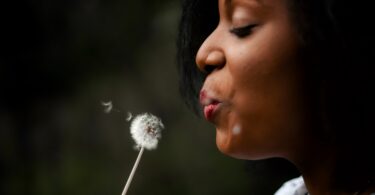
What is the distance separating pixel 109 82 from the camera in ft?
5.33


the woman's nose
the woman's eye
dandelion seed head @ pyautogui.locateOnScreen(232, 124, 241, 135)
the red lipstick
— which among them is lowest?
dandelion seed head @ pyautogui.locateOnScreen(232, 124, 241, 135)

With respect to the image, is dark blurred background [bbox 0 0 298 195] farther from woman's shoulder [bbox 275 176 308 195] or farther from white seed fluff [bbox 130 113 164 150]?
white seed fluff [bbox 130 113 164 150]

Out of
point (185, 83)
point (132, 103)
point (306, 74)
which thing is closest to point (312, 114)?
point (306, 74)

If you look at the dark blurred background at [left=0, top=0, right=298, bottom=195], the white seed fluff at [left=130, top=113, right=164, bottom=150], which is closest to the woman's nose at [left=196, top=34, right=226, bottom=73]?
the white seed fluff at [left=130, top=113, right=164, bottom=150]

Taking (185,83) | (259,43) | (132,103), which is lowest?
(132,103)

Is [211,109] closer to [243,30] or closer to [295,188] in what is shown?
[243,30]

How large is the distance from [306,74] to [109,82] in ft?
3.34

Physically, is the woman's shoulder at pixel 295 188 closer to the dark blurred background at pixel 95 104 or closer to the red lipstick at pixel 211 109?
the red lipstick at pixel 211 109

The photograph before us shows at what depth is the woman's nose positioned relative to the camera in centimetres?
68

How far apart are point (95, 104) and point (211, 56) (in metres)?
0.98

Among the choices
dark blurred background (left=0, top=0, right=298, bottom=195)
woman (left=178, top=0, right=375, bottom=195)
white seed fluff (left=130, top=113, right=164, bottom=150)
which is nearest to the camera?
woman (left=178, top=0, right=375, bottom=195)

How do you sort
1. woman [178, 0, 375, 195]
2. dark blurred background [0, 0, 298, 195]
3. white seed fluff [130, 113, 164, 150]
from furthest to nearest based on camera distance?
dark blurred background [0, 0, 298, 195]
white seed fluff [130, 113, 164, 150]
woman [178, 0, 375, 195]

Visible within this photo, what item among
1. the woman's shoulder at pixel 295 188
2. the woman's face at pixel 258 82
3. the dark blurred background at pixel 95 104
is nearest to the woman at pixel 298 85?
the woman's face at pixel 258 82

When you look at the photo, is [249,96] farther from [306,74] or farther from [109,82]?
[109,82]
